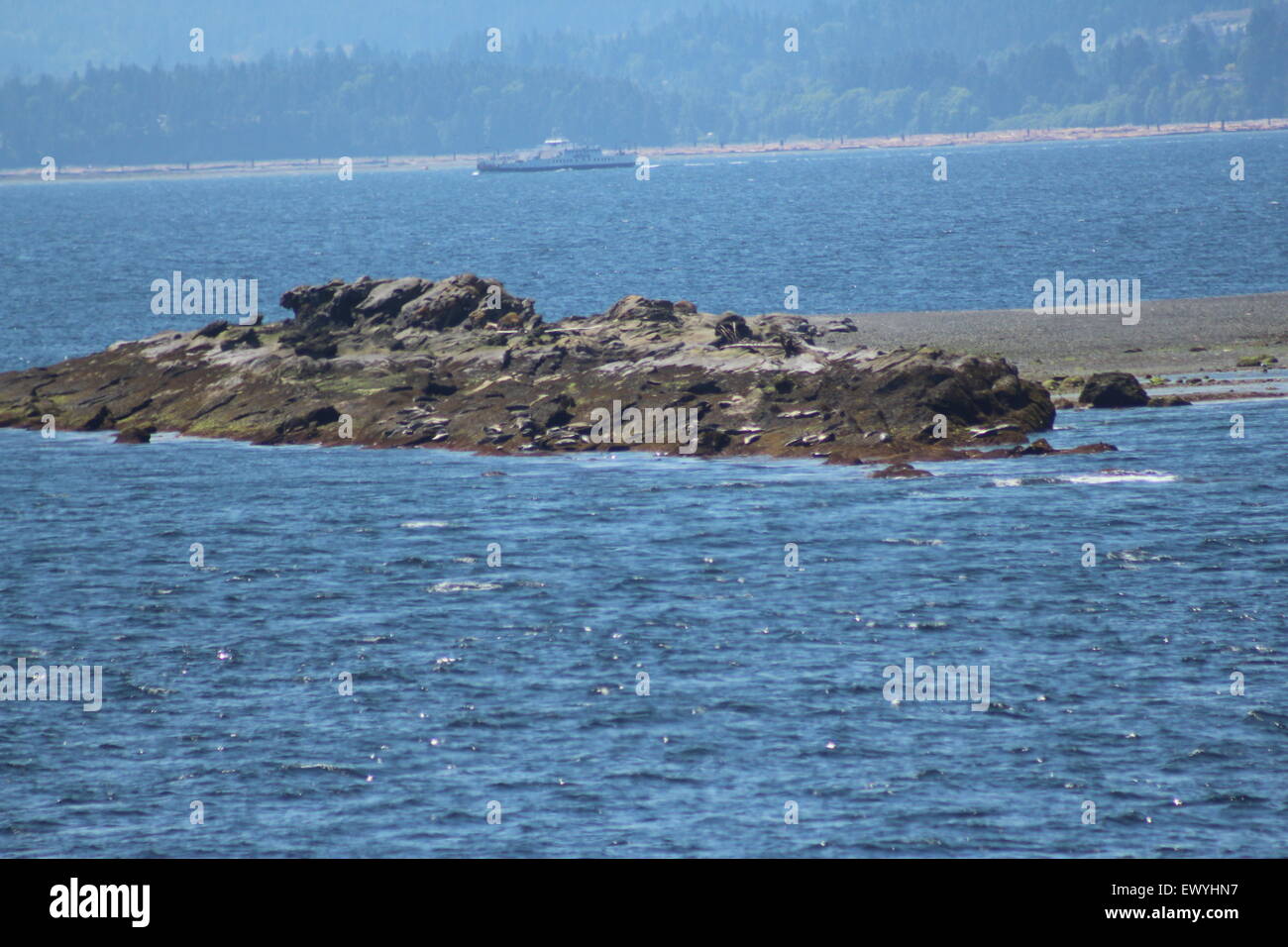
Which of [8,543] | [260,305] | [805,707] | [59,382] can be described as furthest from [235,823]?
[260,305]

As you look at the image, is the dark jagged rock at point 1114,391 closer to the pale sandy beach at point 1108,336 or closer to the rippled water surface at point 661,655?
the rippled water surface at point 661,655

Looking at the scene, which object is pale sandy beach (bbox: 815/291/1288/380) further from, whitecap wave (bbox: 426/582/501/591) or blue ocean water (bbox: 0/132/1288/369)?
whitecap wave (bbox: 426/582/501/591)

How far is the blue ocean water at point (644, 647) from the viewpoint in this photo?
23766 millimetres

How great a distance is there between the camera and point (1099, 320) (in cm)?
7700

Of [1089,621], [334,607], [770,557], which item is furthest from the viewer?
[770,557]

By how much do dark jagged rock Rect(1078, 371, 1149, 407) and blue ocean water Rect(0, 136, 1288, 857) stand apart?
6.21 feet

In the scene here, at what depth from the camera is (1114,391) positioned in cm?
5659

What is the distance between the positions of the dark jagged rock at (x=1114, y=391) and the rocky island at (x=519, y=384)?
317cm

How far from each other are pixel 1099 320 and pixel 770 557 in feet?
139

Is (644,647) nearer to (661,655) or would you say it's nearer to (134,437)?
(661,655)

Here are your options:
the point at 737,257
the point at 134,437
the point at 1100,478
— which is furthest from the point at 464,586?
the point at 737,257

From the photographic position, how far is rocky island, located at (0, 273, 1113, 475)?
52375 millimetres

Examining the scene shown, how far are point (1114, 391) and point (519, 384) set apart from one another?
20554mm
